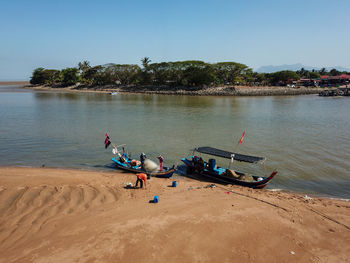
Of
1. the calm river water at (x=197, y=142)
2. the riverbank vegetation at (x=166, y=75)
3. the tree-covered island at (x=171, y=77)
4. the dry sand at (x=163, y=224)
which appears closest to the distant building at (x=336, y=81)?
the tree-covered island at (x=171, y=77)

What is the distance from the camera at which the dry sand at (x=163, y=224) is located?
7.68 metres

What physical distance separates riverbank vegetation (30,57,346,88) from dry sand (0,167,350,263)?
7536 centimetres

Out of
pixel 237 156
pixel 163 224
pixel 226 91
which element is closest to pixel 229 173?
pixel 237 156

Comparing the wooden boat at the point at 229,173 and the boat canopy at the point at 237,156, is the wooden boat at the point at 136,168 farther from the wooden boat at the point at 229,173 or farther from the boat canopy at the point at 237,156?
the boat canopy at the point at 237,156

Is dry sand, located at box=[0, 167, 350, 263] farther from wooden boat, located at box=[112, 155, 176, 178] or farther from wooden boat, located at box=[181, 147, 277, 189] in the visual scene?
wooden boat, located at box=[112, 155, 176, 178]

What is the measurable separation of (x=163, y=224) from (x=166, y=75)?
3349 inches

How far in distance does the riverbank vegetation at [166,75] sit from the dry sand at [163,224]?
247ft

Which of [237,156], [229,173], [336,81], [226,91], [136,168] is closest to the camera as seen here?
[229,173]

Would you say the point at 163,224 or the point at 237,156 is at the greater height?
the point at 237,156

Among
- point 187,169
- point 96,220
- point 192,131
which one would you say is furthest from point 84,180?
point 192,131

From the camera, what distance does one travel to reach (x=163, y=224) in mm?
9141

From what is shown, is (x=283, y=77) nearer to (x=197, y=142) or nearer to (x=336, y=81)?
(x=336, y=81)

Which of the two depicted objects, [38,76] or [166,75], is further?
[38,76]

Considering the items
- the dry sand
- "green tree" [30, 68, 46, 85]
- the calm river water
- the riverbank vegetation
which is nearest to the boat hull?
the dry sand
